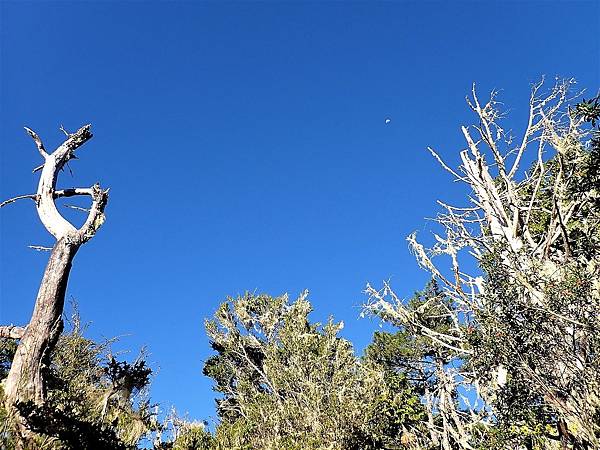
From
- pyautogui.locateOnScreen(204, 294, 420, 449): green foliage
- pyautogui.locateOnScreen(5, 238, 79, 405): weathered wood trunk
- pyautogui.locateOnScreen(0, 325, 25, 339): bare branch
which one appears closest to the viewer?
pyautogui.locateOnScreen(5, 238, 79, 405): weathered wood trunk

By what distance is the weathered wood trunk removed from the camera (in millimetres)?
5332

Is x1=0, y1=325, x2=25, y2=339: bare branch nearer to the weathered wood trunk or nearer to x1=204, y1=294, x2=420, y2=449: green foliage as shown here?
the weathered wood trunk

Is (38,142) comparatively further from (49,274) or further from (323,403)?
(323,403)

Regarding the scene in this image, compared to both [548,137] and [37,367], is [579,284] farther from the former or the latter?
[37,367]

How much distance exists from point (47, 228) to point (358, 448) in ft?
31.8

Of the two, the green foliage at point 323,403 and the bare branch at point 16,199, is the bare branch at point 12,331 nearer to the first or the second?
the bare branch at point 16,199

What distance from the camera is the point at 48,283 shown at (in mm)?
6109

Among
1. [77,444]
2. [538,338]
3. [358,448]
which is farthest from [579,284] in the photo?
[358,448]

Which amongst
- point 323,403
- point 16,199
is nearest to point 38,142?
point 16,199

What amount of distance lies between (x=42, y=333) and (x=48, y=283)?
0.73 m

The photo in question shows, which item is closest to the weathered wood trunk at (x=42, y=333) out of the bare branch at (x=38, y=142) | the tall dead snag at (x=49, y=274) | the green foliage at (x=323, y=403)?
the tall dead snag at (x=49, y=274)

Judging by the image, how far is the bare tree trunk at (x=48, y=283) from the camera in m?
5.34

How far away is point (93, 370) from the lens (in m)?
16.5

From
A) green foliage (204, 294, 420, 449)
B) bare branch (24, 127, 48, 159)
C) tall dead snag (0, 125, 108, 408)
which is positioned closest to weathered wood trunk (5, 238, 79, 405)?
tall dead snag (0, 125, 108, 408)
